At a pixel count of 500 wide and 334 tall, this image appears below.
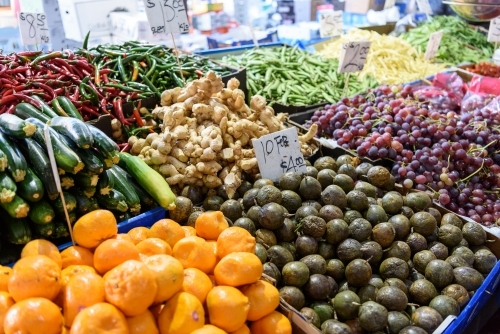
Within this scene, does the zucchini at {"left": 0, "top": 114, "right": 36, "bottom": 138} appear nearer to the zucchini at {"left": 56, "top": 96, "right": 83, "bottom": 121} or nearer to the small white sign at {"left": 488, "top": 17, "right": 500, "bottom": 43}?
the zucchini at {"left": 56, "top": 96, "right": 83, "bottom": 121}

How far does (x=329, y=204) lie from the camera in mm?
2100

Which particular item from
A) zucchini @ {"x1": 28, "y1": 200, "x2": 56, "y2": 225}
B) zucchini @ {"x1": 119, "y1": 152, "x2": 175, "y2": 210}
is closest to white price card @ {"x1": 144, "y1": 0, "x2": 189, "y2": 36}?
zucchini @ {"x1": 119, "y1": 152, "x2": 175, "y2": 210}

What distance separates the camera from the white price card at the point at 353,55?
11.2ft

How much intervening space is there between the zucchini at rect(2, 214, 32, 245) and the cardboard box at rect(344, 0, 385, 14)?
6435 millimetres

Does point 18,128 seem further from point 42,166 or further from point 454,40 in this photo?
point 454,40

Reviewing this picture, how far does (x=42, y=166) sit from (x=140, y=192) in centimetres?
56

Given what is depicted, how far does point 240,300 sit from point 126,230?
825 millimetres

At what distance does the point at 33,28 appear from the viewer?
318 cm

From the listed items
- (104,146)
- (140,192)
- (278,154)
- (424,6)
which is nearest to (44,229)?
(104,146)

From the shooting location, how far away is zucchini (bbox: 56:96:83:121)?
2455 millimetres

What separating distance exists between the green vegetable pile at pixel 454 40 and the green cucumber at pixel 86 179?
200 inches

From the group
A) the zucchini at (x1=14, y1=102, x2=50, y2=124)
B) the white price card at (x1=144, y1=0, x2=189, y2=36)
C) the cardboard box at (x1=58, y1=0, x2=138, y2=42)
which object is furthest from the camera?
the cardboard box at (x1=58, y1=0, x2=138, y2=42)

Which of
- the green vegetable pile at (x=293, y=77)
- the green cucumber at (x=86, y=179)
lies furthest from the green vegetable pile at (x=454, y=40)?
the green cucumber at (x=86, y=179)

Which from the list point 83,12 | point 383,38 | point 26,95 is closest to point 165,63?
point 26,95
